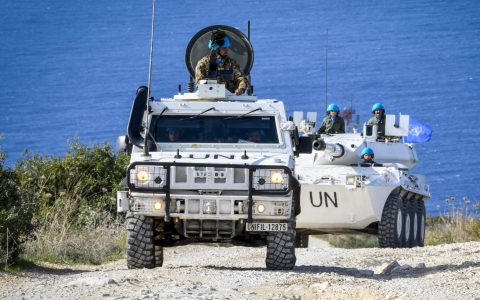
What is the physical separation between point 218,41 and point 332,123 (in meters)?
7.06

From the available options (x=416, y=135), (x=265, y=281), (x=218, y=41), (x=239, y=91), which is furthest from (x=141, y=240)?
(x=416, y=135)

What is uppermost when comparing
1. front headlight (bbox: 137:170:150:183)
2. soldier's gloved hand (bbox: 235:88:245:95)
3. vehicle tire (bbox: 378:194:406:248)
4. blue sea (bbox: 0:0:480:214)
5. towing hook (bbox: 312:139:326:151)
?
blue sea (bbox: 0:0:480:214)

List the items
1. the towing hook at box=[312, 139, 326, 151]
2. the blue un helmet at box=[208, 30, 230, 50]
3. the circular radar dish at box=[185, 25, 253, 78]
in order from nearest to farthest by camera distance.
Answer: the blue un helmet at box=[208, 30, 230, 50] < the circular radar dish at box=[185, 25, 253, 78] < the towing hook at box=[312, 139, 326, 151]

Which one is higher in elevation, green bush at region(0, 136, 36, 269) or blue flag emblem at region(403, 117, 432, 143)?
blue flag emblem at region(403, 117, 432, 143)

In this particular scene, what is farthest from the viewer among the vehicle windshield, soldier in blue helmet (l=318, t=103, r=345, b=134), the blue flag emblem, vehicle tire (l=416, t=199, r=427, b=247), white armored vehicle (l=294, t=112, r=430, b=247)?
the blue flag emblem

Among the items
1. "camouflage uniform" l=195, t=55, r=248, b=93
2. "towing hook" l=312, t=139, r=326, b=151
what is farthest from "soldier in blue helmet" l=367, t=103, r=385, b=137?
"camouflage uniform" l=195, t=55, r=248, b=93

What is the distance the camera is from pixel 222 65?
69.5ft

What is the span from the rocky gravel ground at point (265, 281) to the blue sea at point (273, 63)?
98.0 feet

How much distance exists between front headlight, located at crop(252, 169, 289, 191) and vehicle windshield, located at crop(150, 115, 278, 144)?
1.17 metres

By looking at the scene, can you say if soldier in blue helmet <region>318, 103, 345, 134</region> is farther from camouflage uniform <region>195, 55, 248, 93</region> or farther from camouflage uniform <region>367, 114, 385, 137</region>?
camouflage uniform <region>195, 55, 248, 93</region>

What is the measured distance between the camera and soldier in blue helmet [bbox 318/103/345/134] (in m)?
28.1

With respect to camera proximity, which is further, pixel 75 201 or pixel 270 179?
pixel 75 201

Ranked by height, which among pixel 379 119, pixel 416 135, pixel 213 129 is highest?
pixel 379 119

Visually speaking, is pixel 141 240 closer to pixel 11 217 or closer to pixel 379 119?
pixel 11 217
